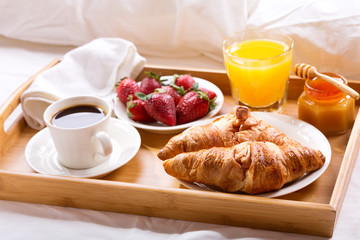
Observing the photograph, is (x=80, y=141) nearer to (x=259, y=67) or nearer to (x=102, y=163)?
(x=102, y=163)

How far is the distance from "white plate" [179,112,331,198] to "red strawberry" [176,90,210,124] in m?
0.14

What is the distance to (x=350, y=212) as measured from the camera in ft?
3.24

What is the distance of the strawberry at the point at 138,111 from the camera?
1.27 meters

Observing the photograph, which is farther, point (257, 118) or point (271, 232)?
point (257, 118)

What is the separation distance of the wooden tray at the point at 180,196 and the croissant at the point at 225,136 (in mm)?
79

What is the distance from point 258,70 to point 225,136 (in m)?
0.27

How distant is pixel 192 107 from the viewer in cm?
125

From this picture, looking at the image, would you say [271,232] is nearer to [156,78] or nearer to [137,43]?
[156,78]

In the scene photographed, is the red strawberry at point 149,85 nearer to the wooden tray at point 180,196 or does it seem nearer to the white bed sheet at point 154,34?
the wooden tray at point 180,196

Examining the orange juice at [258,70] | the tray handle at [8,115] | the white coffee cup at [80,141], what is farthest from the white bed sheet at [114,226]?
the orange juice at [258,70]

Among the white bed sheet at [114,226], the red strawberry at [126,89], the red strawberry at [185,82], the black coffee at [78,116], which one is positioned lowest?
the white bed sheet at [114,226]

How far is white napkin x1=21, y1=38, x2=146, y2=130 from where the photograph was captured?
4.42 feet

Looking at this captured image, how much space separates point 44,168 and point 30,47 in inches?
38.8

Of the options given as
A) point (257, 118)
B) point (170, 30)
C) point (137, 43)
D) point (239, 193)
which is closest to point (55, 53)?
point (137, 43)
